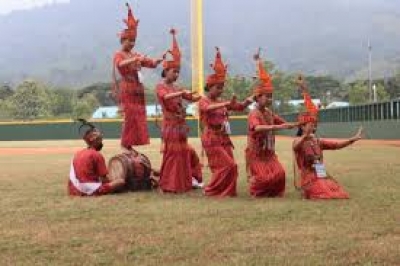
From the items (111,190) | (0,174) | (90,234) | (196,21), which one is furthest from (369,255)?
(196,21)

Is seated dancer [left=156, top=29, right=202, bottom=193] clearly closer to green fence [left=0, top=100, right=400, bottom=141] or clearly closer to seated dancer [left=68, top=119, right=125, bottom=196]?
seated dancer [left=68, top=119, right=125, bottom=196]

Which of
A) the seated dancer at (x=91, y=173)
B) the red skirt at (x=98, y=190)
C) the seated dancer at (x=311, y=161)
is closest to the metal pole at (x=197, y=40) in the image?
the seated dancer at (x=91, y=173)

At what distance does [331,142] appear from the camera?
30.0ft

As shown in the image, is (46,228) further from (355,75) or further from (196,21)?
(355,75)

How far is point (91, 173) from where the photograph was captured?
9773mm

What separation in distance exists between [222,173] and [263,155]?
560 millimetres

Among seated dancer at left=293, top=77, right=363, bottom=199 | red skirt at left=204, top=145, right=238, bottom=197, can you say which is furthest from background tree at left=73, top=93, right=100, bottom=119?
seated dancer at left=293, top=77, right=363, bottom=199

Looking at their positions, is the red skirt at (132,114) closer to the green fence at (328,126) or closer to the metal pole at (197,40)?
the metal pole at (197,40)

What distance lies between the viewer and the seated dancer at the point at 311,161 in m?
8.59

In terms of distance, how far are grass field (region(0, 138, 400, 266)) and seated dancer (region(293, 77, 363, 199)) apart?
0.21m

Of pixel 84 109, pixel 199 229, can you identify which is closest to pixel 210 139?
pixel 199 229

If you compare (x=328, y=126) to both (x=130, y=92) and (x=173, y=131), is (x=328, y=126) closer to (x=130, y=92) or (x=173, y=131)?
(x=130, y=92)

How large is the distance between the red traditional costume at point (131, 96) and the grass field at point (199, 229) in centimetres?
93

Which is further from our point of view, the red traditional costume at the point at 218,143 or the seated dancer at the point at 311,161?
the red traditional costume at the point at 218,143
